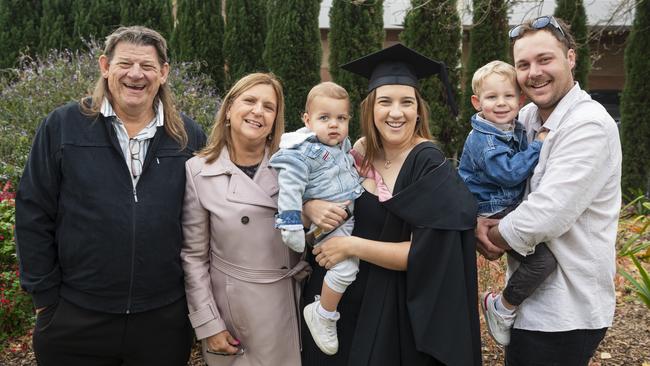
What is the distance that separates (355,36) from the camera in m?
8.52

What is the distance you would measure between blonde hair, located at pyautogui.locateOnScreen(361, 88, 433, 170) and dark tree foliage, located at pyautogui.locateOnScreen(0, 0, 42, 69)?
356 inches

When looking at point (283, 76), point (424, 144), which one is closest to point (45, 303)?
point (424, 144)

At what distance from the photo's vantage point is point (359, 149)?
2.79 metres

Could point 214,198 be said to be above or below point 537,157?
below

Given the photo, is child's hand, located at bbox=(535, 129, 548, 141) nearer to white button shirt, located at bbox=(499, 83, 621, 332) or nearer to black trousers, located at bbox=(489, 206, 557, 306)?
white button shirt, located at bbox=(499, 83, 621, 332)

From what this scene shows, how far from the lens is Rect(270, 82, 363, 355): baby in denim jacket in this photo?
2.46 m

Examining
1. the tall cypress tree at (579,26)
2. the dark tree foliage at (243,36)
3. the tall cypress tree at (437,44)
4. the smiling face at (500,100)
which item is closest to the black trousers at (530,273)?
the smiling face at (500,100)

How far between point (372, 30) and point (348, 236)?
21.5 feet

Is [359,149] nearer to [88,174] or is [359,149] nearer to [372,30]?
[88,174]

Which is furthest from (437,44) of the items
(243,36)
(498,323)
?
(498,323)

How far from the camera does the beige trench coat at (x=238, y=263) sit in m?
2.61

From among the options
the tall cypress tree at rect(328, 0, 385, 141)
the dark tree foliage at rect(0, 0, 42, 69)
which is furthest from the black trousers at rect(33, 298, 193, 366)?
the dark tree foliage at rect(0, 0, 42, 69)

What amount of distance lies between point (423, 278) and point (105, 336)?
4.92 ft

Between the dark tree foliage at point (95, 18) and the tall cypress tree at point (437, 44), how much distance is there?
5.11 m
